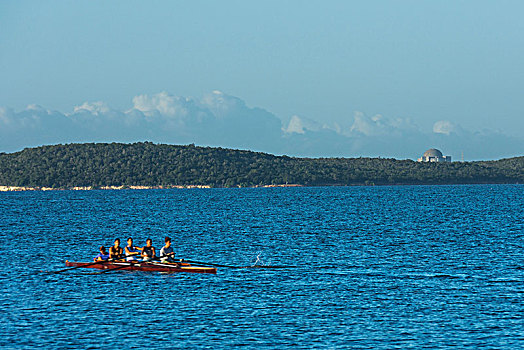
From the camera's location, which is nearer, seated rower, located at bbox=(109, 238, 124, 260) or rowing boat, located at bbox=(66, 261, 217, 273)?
rowing boat, located at bbox=(66, 261, 217, 273)

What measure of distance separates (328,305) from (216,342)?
9.37 meters

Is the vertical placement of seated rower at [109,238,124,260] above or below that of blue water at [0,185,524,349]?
above

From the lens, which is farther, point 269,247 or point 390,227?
point 390,227

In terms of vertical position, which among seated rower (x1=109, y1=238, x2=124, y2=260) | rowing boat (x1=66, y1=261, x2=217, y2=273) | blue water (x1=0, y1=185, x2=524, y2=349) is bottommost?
blue water (x1=0, y1=185, x2=524, y2=349)

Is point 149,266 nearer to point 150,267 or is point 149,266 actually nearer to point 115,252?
point 150,267

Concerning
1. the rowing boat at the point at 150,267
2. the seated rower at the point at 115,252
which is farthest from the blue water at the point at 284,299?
the seated rower at the point at 115,252

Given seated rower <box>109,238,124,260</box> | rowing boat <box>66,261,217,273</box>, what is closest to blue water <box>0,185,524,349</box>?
rowing boat <box>66,261,217,273</box>

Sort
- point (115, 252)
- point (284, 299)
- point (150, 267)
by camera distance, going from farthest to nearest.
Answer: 1. point (115, 252)
2. point (150, 267)
3. point (284, 299)

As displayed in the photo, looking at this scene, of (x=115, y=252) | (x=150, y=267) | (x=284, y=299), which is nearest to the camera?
(x=284, y=299)

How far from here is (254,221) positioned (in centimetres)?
11812

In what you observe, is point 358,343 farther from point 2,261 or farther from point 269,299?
point 2,261

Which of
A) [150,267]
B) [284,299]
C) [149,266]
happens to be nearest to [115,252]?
[149,266]

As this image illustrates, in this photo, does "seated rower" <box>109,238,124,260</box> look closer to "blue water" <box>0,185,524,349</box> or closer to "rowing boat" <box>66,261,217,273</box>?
"rowing boat" <box>66,261,217,273</box>

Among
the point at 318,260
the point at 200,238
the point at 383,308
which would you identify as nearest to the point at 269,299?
the point at 383,308
